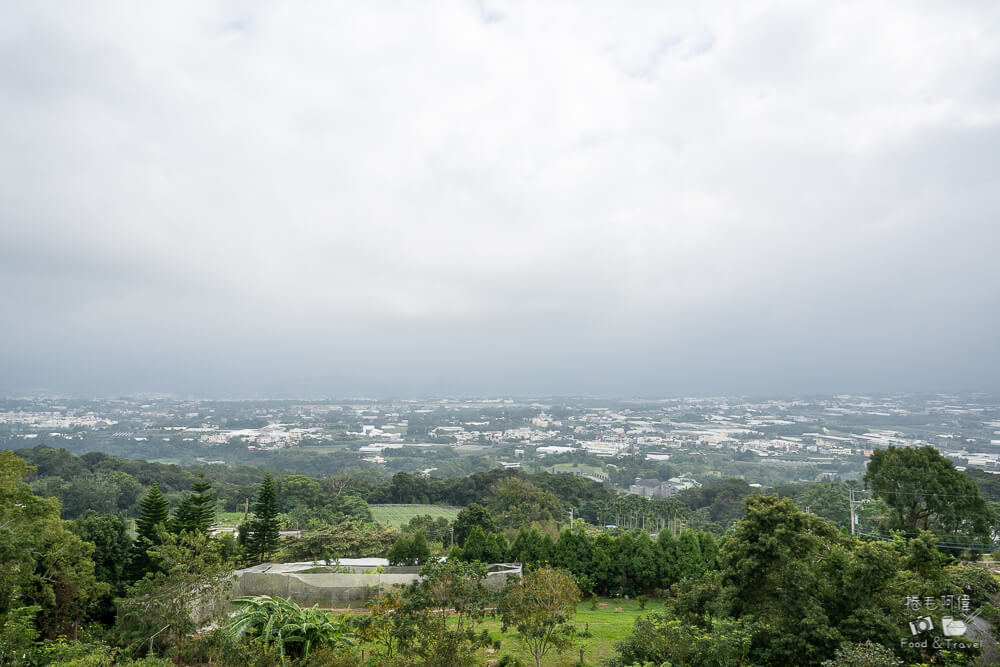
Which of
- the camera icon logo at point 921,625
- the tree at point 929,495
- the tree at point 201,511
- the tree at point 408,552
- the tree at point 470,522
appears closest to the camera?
the camera icon logo at point 921,625

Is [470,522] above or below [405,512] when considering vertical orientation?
above

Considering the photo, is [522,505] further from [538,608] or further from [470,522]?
[538,608]

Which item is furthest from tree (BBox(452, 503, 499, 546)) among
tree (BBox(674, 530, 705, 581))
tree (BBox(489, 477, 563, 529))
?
tree (BBox(674, 530, 705, 581))

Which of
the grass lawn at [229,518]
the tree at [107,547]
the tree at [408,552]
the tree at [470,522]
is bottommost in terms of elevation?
the grass lawn at [229,518]

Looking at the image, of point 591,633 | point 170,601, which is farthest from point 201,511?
point 591,633

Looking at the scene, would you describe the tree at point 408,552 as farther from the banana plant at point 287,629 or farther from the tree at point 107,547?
the banana plant at point 287,629

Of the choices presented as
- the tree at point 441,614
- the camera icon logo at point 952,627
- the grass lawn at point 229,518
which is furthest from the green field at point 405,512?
the camera icon logo at point 952,627
